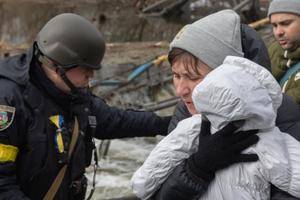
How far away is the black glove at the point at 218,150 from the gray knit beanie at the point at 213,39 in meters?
0.35

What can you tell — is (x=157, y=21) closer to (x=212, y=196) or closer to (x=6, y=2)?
(x=6, y=2)

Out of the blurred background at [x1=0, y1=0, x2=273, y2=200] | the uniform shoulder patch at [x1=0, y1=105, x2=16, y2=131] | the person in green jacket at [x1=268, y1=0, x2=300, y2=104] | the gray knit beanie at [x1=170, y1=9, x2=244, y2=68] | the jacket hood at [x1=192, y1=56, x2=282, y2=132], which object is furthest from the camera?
the blurred background at [x1=0, y1=0, x2=273, y2=200]

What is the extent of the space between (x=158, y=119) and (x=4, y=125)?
1.03 metres

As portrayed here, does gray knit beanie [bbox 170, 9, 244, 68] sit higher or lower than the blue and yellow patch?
higher

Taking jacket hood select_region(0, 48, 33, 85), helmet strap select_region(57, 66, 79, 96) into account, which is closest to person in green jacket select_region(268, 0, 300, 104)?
helmet strap select_region(57, 66, 79, 96)

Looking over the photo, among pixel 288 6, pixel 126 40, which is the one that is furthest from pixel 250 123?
pixel 126 40

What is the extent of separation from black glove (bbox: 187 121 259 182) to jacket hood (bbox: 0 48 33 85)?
3.61ft

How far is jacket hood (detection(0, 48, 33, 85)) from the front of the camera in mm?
2647

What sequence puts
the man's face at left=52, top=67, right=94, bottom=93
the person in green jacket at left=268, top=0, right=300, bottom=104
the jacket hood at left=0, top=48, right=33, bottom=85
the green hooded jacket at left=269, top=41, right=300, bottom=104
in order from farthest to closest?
1. the person in green jacket at left=268, top=0, right=300, bottom=104
2. the green hooded jacket at left=269, top=41, right=300, bottom=104
3. the man's face at left=52, top=67, right=94, bottom=93
4. the jacket hood at left=0, top=48, right=33, bottom=85

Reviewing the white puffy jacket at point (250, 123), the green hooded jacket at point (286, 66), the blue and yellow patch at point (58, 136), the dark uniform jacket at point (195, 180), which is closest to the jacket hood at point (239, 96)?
the white puffy jacket at point (250, 123)

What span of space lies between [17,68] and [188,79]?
38.9 inches

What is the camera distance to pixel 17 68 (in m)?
2.73

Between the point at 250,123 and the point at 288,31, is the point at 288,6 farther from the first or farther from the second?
the point at 250,123

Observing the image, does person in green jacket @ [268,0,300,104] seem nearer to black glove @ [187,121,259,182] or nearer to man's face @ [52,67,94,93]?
man's face @ [52,67,94,93]
